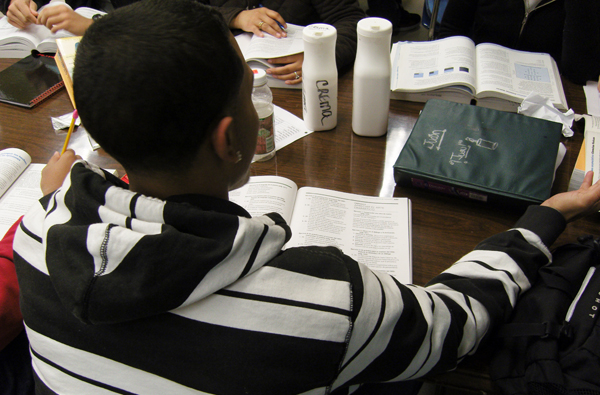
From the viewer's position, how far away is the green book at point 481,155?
0.81 m

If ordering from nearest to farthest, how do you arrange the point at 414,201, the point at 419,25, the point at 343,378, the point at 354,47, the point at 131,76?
the point at 131,76 → the point at 343,378 → the point at 414,201 → the point at 354,47 → the point at 419,25

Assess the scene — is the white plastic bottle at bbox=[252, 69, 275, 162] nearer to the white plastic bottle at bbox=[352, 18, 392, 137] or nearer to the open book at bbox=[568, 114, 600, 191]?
the white plastic bottle at bbox=[352, 18, 392, 137]

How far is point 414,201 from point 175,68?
0.58 metres

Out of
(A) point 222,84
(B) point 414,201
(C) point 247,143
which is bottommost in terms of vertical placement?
(B) point 414,201

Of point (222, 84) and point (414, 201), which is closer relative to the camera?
point (222, 84)

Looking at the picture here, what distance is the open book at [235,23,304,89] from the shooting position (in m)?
1.20

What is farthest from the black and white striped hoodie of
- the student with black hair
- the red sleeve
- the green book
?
the green book

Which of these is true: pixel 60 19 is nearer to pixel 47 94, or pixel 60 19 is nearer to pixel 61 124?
pixel 47 94

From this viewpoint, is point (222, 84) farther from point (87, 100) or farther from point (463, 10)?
point (463, 10)

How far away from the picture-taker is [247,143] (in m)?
0.59

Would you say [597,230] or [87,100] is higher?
[87,100]

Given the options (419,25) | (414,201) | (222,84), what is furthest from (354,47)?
(419,25)

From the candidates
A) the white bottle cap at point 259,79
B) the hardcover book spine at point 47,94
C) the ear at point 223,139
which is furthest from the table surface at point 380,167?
the ear at point 223,139

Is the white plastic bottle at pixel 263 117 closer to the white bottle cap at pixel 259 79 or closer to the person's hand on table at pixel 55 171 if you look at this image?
the white bottle cap at pixel 259 79
